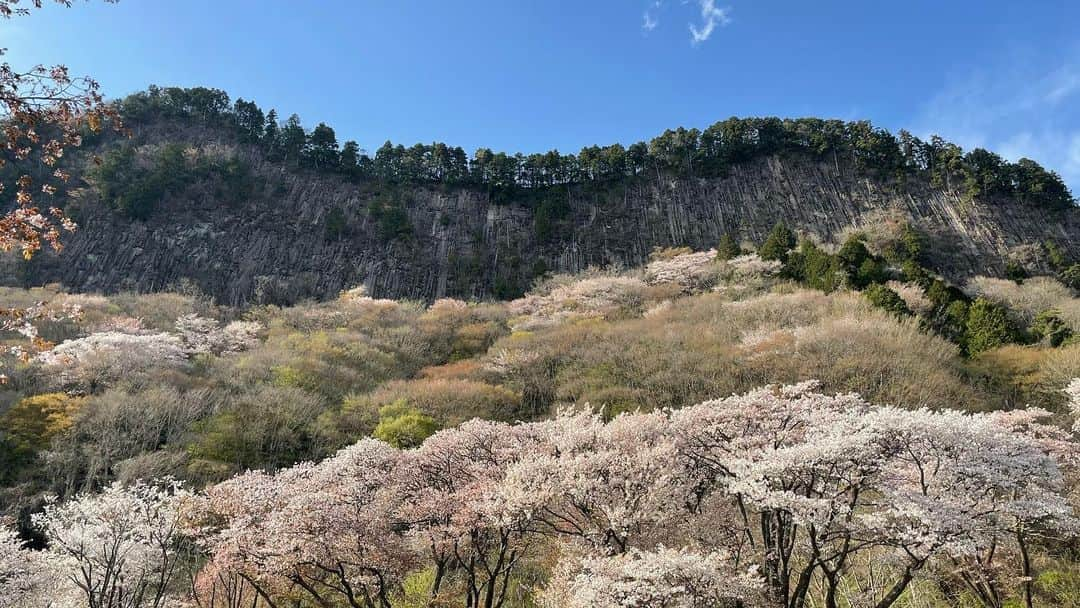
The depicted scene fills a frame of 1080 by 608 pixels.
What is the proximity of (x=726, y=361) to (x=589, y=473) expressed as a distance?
689 inches

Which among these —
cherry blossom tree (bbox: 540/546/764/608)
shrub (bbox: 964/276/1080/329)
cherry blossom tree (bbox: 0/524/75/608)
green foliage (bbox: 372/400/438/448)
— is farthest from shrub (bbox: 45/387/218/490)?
shrub (bbox: 964/276/1080/329)

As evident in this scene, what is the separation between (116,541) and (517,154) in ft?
176

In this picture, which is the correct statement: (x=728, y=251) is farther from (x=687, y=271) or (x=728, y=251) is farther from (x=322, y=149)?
(x=322, y=149)

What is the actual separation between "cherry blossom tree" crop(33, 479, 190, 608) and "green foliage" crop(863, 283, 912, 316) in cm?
3126

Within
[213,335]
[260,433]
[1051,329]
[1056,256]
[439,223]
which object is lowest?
[260,433]

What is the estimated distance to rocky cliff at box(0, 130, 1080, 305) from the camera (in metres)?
47.2

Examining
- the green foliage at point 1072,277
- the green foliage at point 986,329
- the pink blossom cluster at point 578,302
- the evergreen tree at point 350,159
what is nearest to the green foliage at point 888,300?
the green foliage at point 986,329

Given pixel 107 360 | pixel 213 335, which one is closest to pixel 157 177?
pixel 213 335

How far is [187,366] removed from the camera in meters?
28.2

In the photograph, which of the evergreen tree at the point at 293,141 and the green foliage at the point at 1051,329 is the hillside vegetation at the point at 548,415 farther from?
the evergreen tree at the point at 293,141

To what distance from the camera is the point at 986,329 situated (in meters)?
28.8

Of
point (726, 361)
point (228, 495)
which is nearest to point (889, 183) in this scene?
point (726, 361)

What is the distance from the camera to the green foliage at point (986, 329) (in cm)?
2839

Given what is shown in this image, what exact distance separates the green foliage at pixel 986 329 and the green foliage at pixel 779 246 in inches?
518
